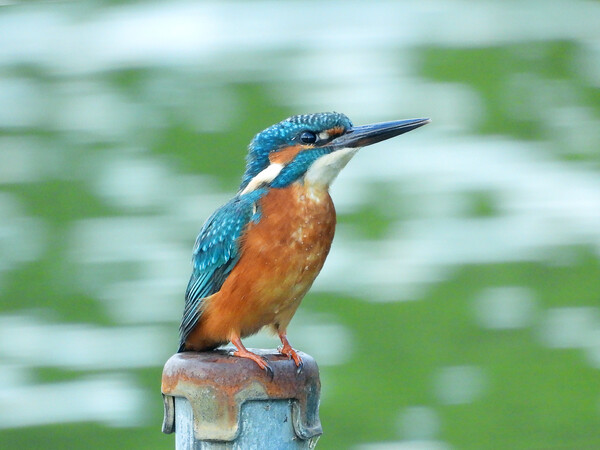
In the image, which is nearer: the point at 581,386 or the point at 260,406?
the point at 260,406

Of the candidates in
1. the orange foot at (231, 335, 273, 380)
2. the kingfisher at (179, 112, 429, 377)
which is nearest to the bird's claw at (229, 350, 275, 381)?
the orange foot at (231, 335, 273, 380)

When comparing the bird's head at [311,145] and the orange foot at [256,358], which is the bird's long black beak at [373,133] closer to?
the bird's head at [311,145]

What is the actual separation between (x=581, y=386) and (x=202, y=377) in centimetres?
236

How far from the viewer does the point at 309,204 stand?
184 centimetres

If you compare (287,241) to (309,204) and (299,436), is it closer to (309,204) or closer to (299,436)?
(309,204)

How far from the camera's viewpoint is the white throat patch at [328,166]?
180 centimetres

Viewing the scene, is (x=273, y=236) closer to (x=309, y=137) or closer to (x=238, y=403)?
(x=309, y=137)

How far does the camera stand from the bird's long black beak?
1759mm

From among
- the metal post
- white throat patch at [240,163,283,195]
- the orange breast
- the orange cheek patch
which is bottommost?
the metal post

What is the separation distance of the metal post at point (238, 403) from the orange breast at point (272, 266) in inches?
11.0

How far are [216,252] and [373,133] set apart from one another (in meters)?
0.39

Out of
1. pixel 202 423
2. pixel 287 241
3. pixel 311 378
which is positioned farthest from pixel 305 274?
pixel 202 423

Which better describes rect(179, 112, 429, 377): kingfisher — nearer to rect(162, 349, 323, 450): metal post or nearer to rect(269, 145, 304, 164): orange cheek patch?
rect(269, 145, 304, 164): orange cheek patch

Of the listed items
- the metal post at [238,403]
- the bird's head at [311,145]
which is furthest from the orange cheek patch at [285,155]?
the metal post at [238,403]
